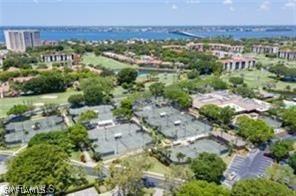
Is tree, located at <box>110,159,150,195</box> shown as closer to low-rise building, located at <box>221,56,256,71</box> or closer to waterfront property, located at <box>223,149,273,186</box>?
waterfront property, located at <box>223,149,273,186</box>

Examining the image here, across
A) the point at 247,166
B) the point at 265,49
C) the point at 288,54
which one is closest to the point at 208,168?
the point at 247,166

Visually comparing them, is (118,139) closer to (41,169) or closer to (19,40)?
(41,169)

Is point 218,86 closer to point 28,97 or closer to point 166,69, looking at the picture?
point 166,69

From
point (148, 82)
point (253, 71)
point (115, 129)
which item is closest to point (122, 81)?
point (148, 82)

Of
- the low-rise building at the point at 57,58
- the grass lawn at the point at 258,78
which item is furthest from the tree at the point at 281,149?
the low-rise building at the point at 57,58

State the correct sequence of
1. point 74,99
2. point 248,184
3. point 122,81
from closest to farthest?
point 248,184 < point 74,99 < point 122,81

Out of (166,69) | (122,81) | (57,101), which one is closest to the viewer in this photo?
(57,101)
